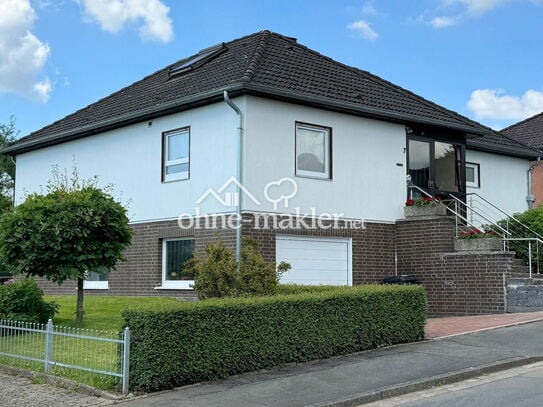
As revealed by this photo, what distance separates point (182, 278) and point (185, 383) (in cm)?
748

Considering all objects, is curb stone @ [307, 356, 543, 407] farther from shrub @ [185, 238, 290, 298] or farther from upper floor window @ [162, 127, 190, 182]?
upper floor window @ [162, 127, 190, 182]

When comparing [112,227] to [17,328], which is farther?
[112,227]

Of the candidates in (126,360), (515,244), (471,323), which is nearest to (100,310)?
(126,360)

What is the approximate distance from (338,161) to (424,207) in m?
2.58

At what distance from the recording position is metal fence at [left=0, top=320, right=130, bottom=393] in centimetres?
928

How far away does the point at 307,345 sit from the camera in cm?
1090

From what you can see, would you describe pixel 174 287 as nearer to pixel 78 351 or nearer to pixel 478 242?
pixel 78 351

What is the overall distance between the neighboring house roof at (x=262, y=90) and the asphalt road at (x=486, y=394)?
7972mm

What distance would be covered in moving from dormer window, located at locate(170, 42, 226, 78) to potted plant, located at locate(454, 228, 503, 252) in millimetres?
8208

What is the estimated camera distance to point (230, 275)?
11367mm

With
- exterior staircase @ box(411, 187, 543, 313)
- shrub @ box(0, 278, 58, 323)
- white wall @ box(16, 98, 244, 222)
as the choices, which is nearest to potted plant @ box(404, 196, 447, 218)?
exterior staircase @ box(411, 187, 543, 313)

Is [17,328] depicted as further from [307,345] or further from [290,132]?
[290,132]

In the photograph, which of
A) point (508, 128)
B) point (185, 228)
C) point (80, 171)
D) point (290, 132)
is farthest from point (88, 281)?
point (508, 128)

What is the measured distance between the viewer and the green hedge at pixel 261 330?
9125mm
